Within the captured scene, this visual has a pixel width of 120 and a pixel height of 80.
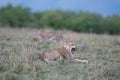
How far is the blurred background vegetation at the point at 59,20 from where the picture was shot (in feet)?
125

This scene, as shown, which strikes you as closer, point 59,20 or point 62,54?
point 62,54

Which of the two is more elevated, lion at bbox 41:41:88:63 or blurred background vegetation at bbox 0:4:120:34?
blurred background vegetation at bbox 0:4:120:34

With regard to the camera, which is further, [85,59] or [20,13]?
[20,13]

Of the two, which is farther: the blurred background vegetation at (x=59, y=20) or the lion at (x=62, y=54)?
the blurred background vegetation at (x=59, y=20)

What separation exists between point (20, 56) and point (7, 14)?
28853mm

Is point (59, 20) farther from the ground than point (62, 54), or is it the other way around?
point (59, 20)

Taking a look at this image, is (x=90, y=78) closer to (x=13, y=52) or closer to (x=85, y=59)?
(x=85, y=59)

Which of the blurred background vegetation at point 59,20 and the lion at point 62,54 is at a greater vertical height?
the blurred background vegetation at point 59,20

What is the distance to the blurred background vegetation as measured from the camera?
125 ft

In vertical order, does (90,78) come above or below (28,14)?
below

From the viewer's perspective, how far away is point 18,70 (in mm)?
9938

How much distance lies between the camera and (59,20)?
41.0m

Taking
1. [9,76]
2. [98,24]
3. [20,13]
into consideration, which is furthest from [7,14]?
[9,76]

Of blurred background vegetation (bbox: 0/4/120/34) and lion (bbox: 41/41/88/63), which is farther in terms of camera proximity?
blurred background vegetation (bbox: 0/4/120/34)
